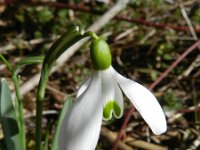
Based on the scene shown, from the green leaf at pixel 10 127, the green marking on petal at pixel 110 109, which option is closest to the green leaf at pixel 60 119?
the green leaf at pixel 10 127

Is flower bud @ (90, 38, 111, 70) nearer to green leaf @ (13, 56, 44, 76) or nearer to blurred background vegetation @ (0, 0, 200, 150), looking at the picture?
green leaf @ (13, 56, 44, 76)

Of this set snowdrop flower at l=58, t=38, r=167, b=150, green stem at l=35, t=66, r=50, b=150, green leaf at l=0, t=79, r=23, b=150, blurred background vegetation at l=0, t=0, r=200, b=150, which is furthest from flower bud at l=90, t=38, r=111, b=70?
blurred background vegetation at l=0, t=0, r=200, b=150

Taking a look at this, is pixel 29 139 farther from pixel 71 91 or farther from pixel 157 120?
pixel 157 120

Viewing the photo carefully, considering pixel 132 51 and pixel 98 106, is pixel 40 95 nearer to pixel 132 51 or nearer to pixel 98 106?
pixel 98 106

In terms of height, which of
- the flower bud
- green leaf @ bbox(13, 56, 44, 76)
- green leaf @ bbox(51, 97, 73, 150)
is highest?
the flower bud

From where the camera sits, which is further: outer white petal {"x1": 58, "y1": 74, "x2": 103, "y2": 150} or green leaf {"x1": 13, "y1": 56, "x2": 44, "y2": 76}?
green leaf {"x1": 13, "y1": 56, "x2": 44, "y2": 76}

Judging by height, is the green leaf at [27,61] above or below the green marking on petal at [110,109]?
above

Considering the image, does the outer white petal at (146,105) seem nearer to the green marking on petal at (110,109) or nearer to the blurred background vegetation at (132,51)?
the green marking on petal at (110,109)
